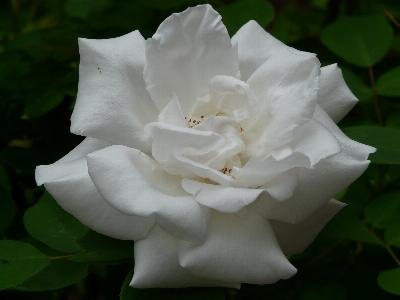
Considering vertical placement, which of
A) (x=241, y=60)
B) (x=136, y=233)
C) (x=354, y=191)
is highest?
(x=241, y=60)

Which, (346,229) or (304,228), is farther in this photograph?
(346,229)

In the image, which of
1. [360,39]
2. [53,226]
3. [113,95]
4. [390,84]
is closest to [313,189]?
[113,95]

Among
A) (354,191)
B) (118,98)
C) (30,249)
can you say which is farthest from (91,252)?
(354,191)

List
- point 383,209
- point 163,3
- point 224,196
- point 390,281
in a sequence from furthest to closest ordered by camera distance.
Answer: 1. point 163,3
2. point 383,209
3. point 390,281
4. point 224,196

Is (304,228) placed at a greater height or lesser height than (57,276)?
greater

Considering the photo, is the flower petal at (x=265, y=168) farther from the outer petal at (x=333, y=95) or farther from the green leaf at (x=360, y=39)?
the green leaf at (x=360, y=39)

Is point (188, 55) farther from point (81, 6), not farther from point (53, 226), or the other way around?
point (81, 6)

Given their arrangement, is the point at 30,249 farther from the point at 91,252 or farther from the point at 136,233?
the point at 136,233
